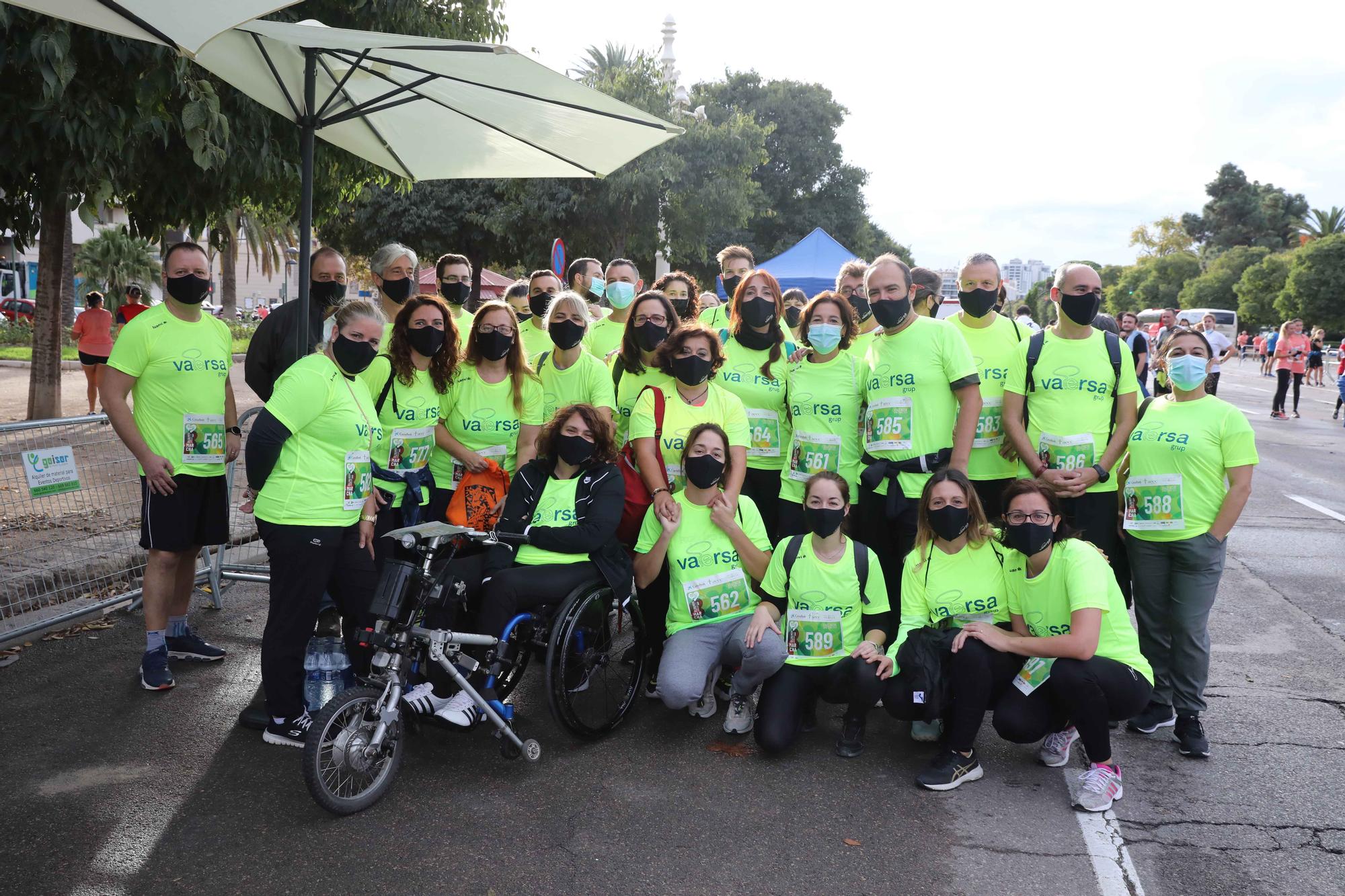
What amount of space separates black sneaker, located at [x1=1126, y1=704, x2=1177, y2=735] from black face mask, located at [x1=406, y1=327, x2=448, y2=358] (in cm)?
364

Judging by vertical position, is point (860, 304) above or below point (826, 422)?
above

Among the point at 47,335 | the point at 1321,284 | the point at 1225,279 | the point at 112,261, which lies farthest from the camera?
the point at 1225,279

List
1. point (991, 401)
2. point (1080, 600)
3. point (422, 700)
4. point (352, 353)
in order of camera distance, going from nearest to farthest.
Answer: point (422, 700) < point (1080, 600) < point (352, 353) < point (991, 401)

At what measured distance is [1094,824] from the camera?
393 centimetres

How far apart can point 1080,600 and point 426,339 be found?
10.1ft

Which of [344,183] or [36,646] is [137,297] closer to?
[344,183]

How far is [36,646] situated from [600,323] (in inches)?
143

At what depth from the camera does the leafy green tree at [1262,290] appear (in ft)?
181

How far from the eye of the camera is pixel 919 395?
4.97 m

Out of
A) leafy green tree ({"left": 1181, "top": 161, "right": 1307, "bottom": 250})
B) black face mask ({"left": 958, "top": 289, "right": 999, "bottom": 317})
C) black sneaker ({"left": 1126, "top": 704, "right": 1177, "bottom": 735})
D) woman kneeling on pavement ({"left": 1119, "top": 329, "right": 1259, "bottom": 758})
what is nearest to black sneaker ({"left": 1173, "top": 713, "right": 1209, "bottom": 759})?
woman kneeling on pavement ({"left": 1119, "top": 329, "right": 1259, "bottom": 758})

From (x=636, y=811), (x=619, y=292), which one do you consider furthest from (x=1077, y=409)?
(x=619, y=292)

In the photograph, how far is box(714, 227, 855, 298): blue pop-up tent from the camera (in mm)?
21172

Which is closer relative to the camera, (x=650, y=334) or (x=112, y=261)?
(x=650, y=334)

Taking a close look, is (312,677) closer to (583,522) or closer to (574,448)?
(583,522)
